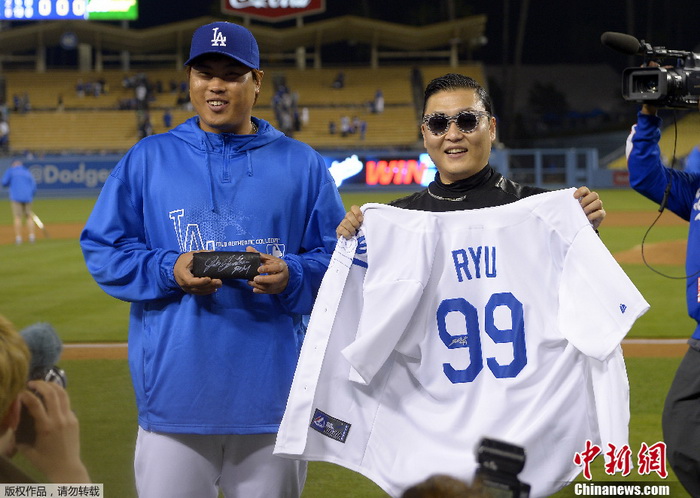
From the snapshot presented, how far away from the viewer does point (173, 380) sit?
2.83 meters

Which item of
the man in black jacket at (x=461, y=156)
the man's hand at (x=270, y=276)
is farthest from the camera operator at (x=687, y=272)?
the man's hand at (x=270, y=276)

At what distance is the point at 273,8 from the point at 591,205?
42150 millimetres

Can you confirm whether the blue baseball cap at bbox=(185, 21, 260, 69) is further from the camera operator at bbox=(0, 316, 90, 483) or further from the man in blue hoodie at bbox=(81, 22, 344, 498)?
the camera operator at bbox=(0, 316, 90, 483)

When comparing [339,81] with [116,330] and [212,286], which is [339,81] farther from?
[212,286]

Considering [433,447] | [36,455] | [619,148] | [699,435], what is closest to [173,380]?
[36,455]

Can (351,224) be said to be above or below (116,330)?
above

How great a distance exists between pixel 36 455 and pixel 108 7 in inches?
1525

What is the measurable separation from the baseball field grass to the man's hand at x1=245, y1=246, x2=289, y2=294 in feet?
8.15

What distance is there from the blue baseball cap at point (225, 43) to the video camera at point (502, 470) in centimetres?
175

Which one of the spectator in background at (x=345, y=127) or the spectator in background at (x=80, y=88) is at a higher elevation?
the spectator in background at (x=80, y=88)

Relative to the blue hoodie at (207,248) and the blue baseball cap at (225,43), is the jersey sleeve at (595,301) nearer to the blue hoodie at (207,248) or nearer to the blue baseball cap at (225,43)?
the blue hoodie at (207,248)

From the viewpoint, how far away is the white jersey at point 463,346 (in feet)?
9.04

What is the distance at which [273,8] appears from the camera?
142ft

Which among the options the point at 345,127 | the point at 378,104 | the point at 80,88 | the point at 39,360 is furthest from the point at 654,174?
the point at 80,88
